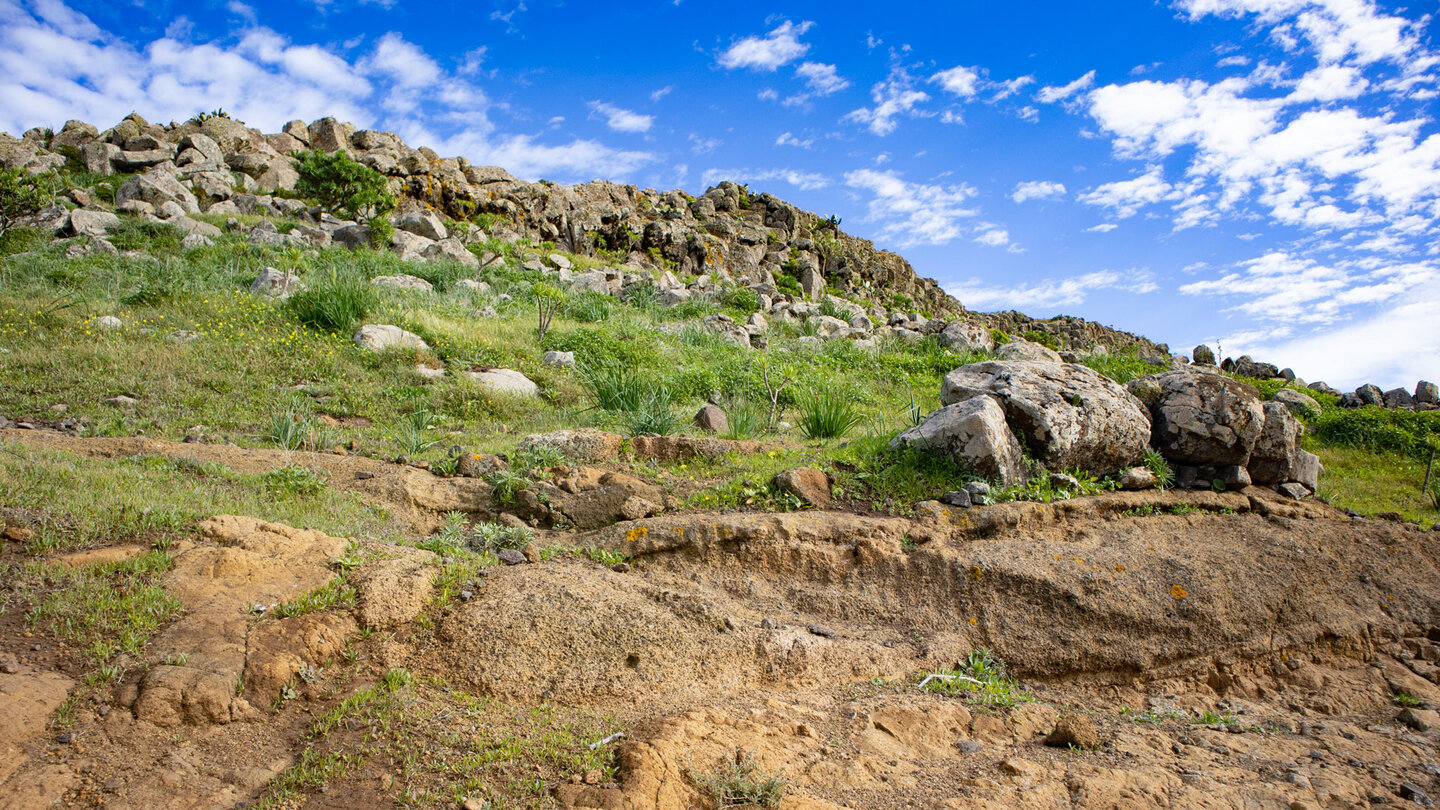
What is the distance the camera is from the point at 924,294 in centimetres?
3544

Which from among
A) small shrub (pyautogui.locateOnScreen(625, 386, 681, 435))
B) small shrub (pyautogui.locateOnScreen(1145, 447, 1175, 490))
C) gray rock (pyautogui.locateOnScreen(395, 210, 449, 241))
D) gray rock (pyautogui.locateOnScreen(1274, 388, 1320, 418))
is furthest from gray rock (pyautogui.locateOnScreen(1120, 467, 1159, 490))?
gray rock (pyautogui.locateOnScreen(395, 210, 449, 241))

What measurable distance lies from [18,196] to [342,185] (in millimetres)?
7540

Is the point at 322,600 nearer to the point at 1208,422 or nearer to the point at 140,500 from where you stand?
the point at 140,500

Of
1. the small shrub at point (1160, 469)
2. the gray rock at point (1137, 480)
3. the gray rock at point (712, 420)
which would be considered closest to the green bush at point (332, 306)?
the gray rock at point (712, 420)

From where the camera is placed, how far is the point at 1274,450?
6027 mm

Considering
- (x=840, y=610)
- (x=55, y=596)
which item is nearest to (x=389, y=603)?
(x=55, y=596)

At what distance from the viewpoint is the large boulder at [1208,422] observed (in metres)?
5.87

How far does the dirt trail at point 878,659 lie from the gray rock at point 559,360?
4519 millimetres

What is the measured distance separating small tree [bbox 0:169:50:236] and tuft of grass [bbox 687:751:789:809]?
17538 mm

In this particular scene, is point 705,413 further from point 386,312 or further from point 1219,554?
point 386,312

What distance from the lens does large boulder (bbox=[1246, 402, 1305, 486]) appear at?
602 cm

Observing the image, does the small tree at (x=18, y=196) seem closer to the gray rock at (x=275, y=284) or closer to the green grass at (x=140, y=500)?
the gray rock at (x=275, y=284)

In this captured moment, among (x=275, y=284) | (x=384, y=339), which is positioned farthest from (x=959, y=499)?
(x=275, y=284)

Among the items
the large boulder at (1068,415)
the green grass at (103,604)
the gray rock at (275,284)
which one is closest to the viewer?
the green grass at (103,604)
